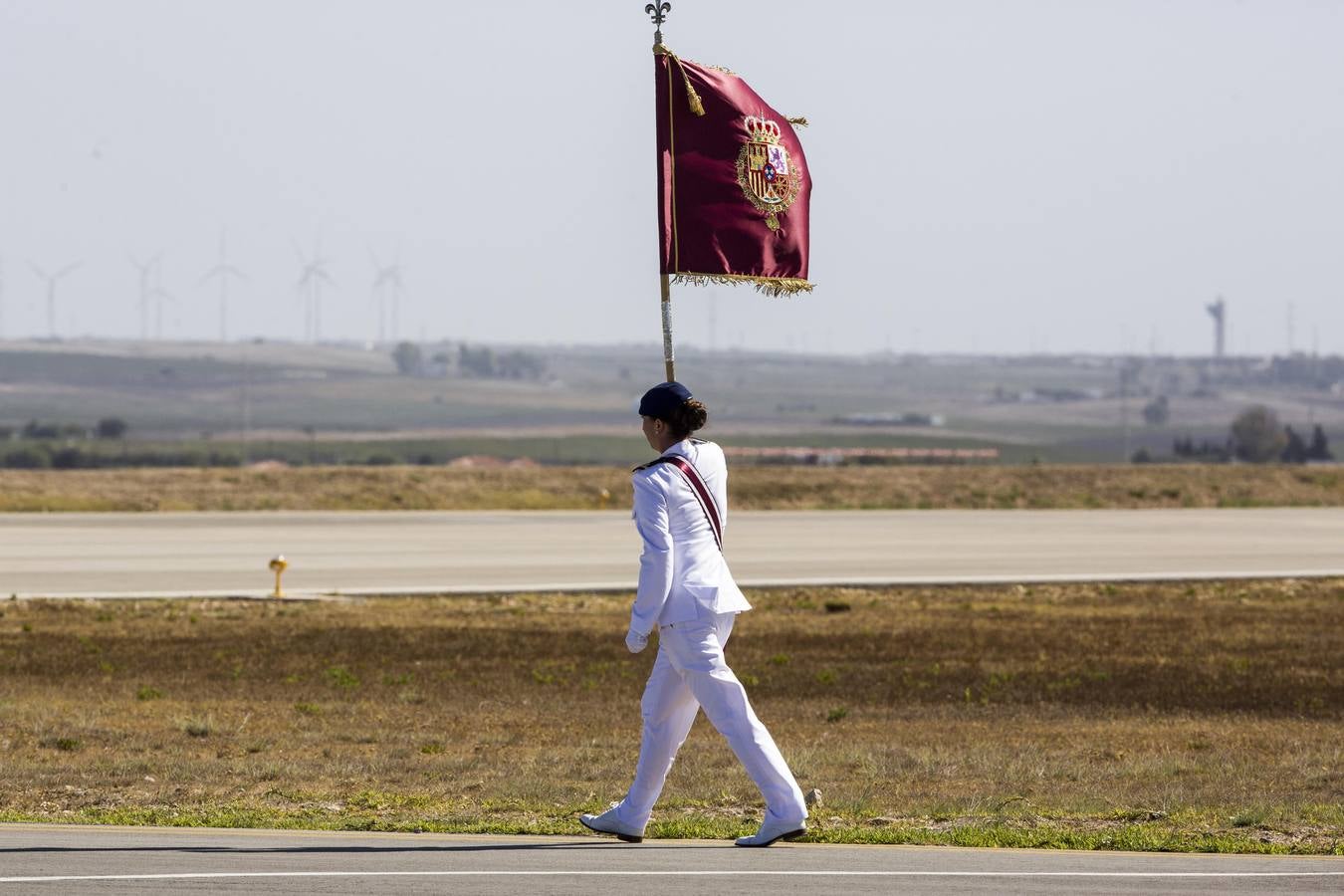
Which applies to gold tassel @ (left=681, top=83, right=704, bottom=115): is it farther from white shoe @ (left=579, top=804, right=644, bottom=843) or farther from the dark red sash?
white shoe @ (left=579, top=804, right=644, bottom=843)

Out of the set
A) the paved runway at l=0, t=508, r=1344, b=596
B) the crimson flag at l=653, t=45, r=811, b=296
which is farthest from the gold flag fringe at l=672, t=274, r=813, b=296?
the paved runway at l=0, t=508, r=1344, b=596

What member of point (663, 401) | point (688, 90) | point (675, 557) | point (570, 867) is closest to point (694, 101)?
point (688, 90)

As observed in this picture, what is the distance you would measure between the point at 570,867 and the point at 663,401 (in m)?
2.17

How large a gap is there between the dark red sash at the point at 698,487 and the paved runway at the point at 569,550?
74.5ft

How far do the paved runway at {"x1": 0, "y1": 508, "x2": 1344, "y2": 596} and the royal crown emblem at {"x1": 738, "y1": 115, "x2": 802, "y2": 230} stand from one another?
21.1 metres

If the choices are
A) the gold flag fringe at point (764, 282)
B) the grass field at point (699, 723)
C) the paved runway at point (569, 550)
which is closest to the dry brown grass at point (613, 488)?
the paved runway at point (569, 550)

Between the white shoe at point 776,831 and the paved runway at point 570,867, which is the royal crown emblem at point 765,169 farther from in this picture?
the paved runway at point 570,867

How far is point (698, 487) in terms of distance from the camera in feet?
29.8

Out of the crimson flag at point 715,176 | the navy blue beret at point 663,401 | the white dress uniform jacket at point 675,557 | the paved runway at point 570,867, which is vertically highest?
the crimson flag at point 715,176

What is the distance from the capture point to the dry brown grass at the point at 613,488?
204ft

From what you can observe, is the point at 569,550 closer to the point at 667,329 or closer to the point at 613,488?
the point at 613,488

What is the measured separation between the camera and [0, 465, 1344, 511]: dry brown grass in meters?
62.0

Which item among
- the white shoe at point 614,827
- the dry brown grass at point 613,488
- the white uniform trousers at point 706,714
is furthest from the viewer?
the dry brown grass at point 613,488

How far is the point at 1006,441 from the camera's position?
19125 cm
